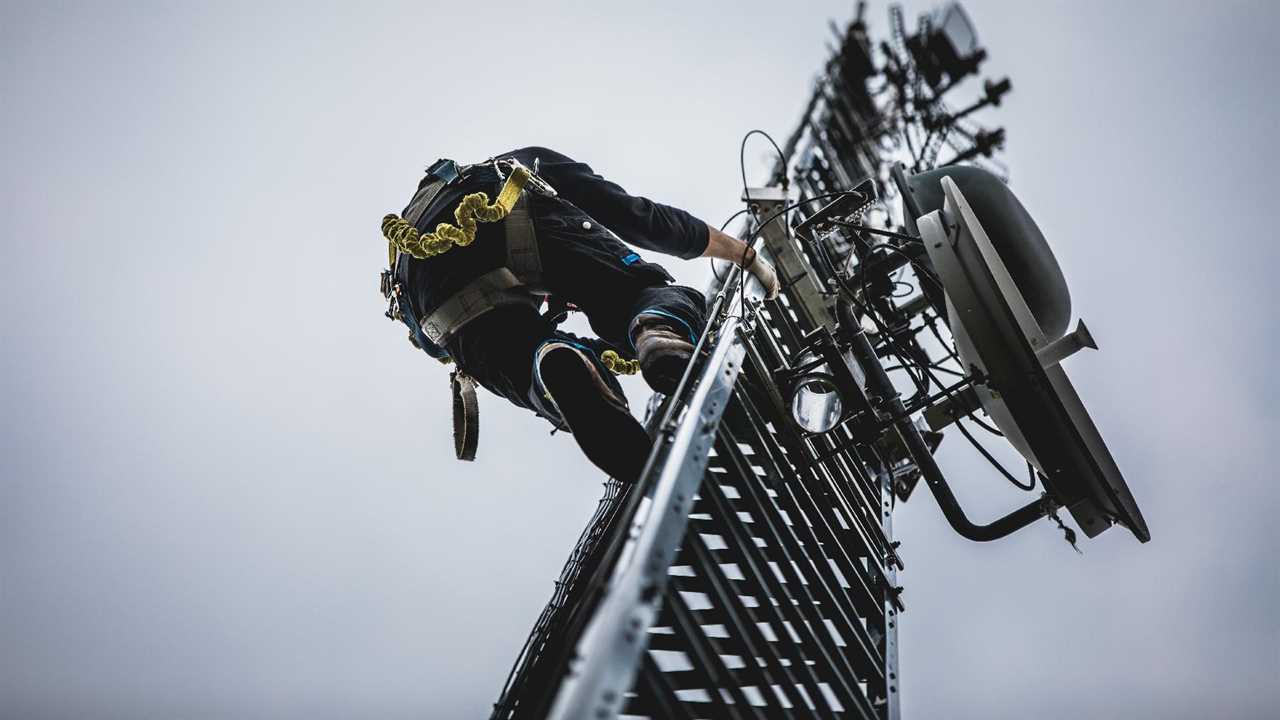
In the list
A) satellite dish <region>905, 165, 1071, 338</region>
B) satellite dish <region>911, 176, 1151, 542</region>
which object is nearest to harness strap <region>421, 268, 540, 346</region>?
satellite dish <region>911, 176, 1151, 542</region>

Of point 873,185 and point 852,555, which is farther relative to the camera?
point 873,185

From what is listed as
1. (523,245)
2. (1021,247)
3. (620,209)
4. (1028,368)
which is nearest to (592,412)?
(523,245)

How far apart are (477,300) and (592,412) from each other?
708 mm

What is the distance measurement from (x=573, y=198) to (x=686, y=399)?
4.10 feet

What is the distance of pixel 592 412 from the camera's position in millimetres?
2547

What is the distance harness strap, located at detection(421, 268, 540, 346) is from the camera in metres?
2.83

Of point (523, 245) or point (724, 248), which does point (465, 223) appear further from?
point (724, 248)

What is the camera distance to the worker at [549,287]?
2617 millimetres

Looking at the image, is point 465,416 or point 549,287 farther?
point 465,416

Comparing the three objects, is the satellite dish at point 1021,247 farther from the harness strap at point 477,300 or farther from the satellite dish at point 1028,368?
the harness strap at point 477,300

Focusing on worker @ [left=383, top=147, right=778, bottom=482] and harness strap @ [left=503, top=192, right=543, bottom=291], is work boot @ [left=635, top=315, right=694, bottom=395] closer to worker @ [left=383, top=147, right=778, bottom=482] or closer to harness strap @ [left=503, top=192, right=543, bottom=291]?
worker @ [left=383, top=147, right=778, bottom=482]

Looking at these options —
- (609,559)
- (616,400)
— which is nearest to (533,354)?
(616,400)

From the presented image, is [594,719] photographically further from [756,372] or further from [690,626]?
[756,372]

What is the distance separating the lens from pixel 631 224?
121 inches
